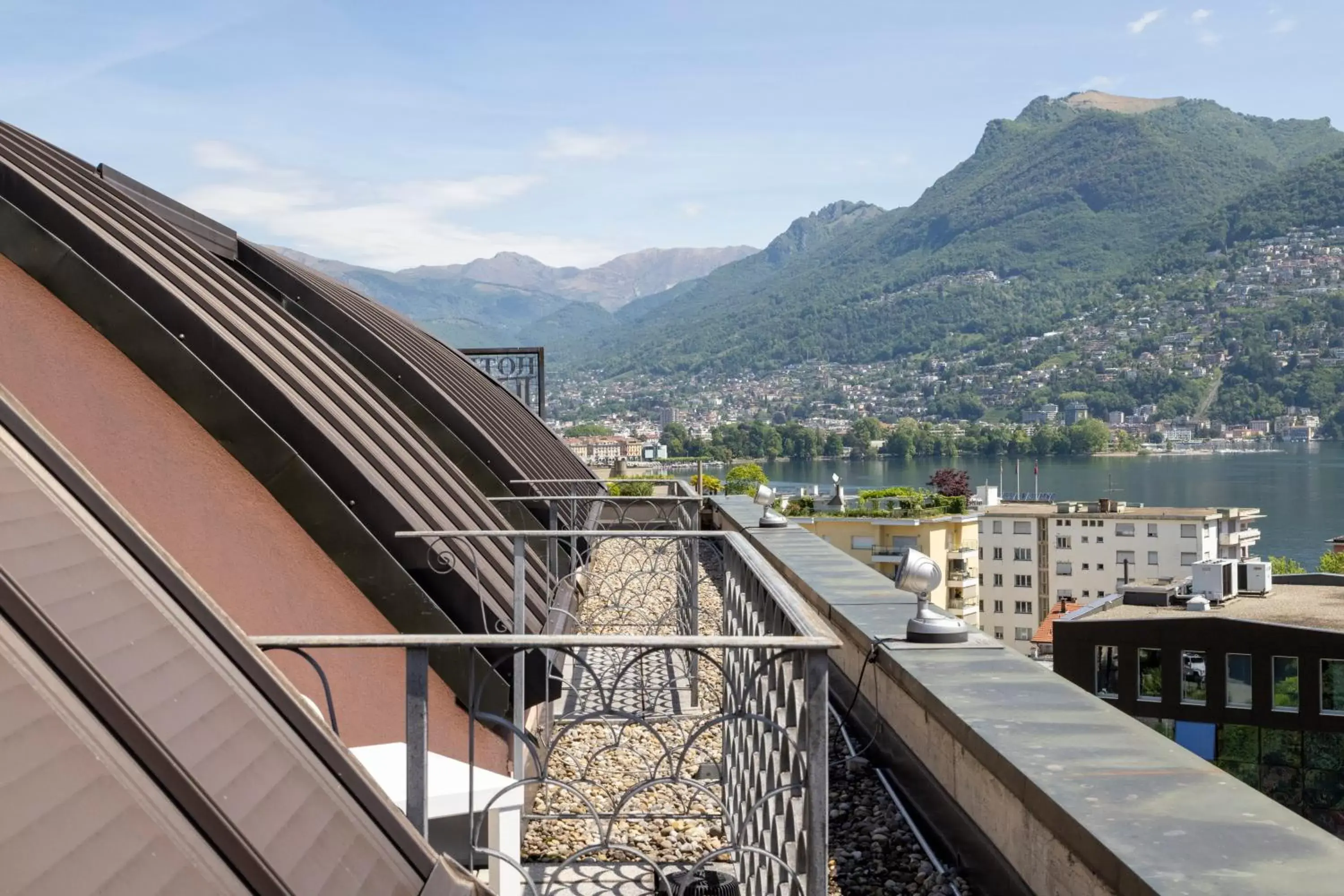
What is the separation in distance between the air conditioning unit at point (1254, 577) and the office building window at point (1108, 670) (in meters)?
4.48

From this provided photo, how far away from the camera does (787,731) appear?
112 inches

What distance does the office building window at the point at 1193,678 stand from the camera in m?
21.2

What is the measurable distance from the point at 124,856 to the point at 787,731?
1736mm

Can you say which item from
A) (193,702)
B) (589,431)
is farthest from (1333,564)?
(589,431)

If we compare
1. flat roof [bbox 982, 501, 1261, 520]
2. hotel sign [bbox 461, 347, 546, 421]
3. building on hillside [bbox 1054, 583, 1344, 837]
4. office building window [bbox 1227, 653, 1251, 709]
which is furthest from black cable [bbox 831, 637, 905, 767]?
flat roof [bbox 982, 501, 1261, 520]

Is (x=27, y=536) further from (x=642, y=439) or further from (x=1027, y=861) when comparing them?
(x=642, y=439)

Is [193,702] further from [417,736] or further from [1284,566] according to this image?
[1284,566]

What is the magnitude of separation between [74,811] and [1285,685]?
869 inches

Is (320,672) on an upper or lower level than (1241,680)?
upper

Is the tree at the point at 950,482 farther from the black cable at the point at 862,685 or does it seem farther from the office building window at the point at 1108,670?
the black cable at the point at 862,685

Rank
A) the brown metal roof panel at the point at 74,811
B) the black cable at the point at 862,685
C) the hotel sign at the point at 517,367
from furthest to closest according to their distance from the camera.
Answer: the hotel sign at the point at 517,367, the black cable at the point at 862,685, the brown metal roof panel at the point at 74,811

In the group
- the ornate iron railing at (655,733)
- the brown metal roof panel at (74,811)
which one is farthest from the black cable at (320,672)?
the brown metal roof panel at (74,811)

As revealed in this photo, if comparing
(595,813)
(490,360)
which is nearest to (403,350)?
(595,813)

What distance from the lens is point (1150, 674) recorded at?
22.1 meters
